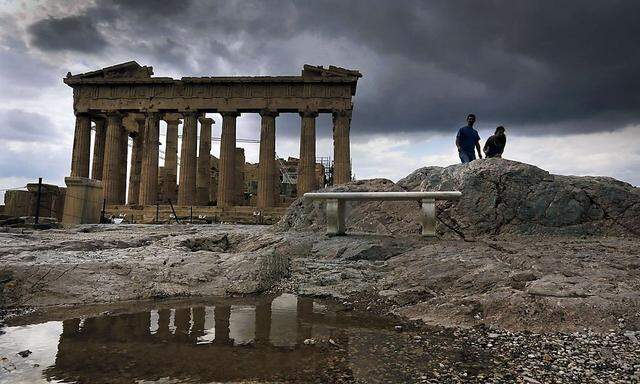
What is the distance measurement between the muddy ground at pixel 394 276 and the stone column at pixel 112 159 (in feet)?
74.7

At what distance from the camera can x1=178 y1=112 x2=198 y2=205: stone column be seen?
88.8ft

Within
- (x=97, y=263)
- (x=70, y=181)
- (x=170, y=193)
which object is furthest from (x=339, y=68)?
(x=97, y=263)

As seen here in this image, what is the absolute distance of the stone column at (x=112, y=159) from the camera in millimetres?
27594

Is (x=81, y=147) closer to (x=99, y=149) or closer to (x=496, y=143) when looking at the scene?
(x=99, y=149)

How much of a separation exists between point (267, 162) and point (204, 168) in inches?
229

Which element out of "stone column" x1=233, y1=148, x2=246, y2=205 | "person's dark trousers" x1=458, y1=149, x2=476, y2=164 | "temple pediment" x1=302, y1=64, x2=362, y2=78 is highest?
"temple pediment" x1=302, y1=64, x2=362, y2=78

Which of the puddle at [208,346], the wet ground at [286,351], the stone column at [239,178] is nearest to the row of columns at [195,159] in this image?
the stone column at [239,178]

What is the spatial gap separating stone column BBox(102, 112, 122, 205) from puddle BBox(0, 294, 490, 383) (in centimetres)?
2582

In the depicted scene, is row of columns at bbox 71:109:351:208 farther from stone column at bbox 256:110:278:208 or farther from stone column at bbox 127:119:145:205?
stone column at bbox 127:119:145:205

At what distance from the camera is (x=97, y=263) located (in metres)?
5.44

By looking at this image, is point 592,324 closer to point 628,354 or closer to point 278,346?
point 628,354

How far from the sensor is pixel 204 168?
30.0 meters

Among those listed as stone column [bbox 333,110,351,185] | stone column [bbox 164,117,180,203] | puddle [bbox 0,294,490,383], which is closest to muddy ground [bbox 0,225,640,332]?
puddle [bbox 0,294,490,383]

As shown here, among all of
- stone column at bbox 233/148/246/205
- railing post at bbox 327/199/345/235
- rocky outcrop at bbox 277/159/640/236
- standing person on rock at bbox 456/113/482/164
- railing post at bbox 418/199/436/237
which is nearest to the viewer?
rocky outcrop at bbox 277/159/640/236
